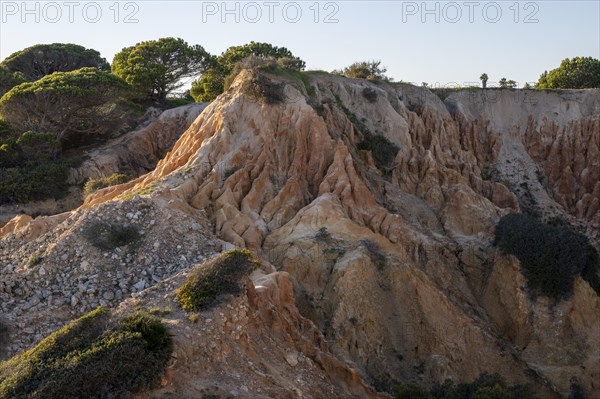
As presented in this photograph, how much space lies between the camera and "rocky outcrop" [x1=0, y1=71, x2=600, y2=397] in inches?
837

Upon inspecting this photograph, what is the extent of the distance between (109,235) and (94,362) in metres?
7.87

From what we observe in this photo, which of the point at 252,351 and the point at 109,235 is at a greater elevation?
the point at 109,235

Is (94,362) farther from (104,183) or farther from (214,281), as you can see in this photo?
(104,183)

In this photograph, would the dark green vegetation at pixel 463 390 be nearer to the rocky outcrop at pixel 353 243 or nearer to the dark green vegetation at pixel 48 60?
the rocky outcrop at pixel 353 243

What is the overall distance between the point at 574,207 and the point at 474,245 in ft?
48.7

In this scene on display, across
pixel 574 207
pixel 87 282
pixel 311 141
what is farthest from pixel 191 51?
pixel 87 282

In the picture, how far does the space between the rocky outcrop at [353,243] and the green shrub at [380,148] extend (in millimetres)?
219

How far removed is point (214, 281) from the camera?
16172 mm

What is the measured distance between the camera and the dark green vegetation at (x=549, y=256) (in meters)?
24.4

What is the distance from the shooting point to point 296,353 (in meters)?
16.9

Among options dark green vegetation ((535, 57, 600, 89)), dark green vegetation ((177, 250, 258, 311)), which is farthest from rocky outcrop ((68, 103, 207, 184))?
dark green vegetation ((535, 57, 600, 89))

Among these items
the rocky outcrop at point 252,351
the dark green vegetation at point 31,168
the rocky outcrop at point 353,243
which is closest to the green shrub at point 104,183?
the rocky outcrop at point 353,243

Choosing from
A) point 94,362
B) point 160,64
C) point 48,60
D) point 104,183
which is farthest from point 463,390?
point 48,60

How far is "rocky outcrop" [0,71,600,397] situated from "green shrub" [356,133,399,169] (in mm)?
219
